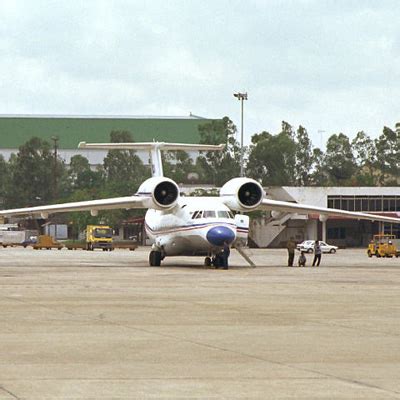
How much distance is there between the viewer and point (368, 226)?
99.9m

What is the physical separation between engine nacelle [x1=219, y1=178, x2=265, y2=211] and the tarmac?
13.9 m

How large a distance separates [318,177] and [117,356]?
390 feet

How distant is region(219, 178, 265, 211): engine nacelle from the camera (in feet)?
145

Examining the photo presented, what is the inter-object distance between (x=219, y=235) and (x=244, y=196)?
10.9ft

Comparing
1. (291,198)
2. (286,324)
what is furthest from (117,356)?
(291,198)

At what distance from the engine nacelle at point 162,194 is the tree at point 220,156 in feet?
273

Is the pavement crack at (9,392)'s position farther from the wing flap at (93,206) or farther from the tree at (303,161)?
the tree at (303,161)

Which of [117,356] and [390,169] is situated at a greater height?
[390,169]

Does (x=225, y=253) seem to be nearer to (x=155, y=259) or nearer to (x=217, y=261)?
(x=217, y=261)

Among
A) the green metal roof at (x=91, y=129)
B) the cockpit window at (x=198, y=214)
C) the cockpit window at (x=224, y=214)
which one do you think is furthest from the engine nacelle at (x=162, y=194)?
the green metal roof at (x=91, y=129)

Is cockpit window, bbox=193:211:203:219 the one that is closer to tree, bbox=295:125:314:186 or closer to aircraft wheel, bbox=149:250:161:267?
aircraft wheel, bbox=149:250:161:267

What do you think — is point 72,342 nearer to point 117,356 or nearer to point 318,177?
point 117,356

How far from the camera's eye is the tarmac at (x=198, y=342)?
12070 millimetres

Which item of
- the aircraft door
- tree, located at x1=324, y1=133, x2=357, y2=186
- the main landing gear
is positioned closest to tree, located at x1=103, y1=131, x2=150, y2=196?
tree, located at x1=324, y1=133, x2=357, y2=186
